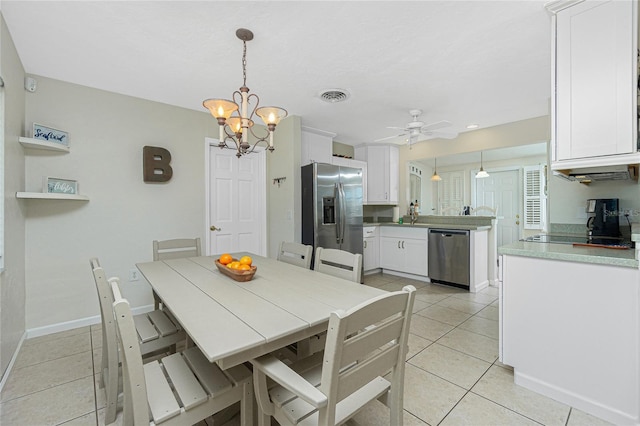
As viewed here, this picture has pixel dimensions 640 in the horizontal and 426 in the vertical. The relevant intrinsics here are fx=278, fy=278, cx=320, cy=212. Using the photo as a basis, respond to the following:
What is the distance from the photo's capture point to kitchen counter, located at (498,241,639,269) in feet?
4.87


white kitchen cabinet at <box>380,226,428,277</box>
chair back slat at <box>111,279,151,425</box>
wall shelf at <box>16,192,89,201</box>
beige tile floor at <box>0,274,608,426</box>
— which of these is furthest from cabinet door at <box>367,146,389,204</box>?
chair back slat at <box>111,279,151,425</box>

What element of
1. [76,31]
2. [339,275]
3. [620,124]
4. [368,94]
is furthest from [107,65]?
[620,124]

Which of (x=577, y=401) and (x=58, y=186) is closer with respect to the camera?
(x=577, y=401)

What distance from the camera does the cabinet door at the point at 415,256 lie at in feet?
14.3

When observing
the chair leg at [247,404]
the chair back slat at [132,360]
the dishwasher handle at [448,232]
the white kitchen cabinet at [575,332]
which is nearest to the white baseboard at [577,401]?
the white kitchen cabinet at [575,332]

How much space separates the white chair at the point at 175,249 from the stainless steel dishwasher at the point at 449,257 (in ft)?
10.8

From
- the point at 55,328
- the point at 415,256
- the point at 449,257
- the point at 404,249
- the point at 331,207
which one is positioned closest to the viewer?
the point at 55,328

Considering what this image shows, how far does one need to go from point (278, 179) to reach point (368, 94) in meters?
1.64

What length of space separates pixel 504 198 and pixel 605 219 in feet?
12.9

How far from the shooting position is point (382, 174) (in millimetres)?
5180

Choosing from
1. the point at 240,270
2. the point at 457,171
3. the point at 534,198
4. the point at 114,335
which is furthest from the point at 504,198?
the point at 114,335

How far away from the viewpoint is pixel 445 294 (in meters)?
3.79

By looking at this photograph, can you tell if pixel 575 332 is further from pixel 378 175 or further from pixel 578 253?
pixel 378 175

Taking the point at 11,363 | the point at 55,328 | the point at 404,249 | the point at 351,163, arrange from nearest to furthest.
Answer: the point at 11,363 < the point at 55,328 < the point at 404,249 < the point at 351,163
